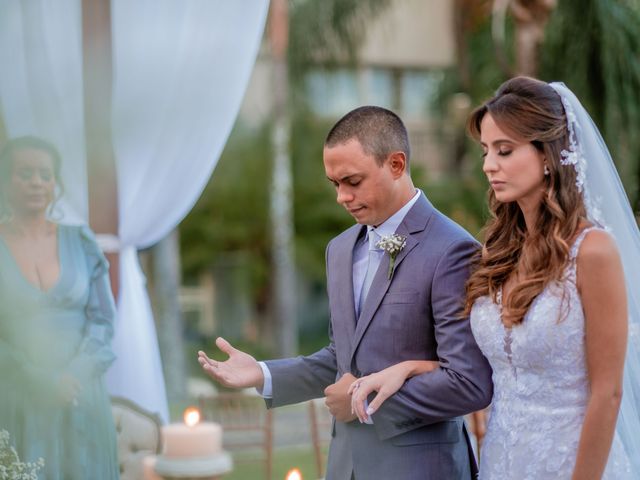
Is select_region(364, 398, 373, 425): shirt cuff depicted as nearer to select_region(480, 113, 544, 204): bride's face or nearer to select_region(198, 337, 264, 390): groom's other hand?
select_region(198, 337, 264, 390): groom's other hand

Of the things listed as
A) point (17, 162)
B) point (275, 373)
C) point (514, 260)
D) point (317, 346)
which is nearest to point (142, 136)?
point (17, 162)

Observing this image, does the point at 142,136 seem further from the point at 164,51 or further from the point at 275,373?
the point at 275,373

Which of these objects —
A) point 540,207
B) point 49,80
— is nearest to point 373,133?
point 540,207

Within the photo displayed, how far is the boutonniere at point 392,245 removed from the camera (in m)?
2.56

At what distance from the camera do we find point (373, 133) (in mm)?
2578

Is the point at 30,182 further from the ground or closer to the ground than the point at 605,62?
closer to the ground

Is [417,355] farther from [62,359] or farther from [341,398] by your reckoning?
[62,359]

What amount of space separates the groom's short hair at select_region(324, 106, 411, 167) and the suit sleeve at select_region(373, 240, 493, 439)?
29 cm

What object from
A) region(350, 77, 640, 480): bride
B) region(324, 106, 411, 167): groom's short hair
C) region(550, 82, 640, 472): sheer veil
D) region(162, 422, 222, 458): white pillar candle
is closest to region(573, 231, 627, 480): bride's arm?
region(350, 77, 640, 480): bride

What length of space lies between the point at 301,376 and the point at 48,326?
1.25 metres

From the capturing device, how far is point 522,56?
9781 millimetres

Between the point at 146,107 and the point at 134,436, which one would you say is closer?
the point at 134,436

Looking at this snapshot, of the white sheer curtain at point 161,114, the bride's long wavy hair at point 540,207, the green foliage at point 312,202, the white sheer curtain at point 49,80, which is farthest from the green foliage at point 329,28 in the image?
the bride's long wavy hair at point 540,207

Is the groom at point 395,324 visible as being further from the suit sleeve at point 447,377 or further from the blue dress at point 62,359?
the blue dress at point 62,359
